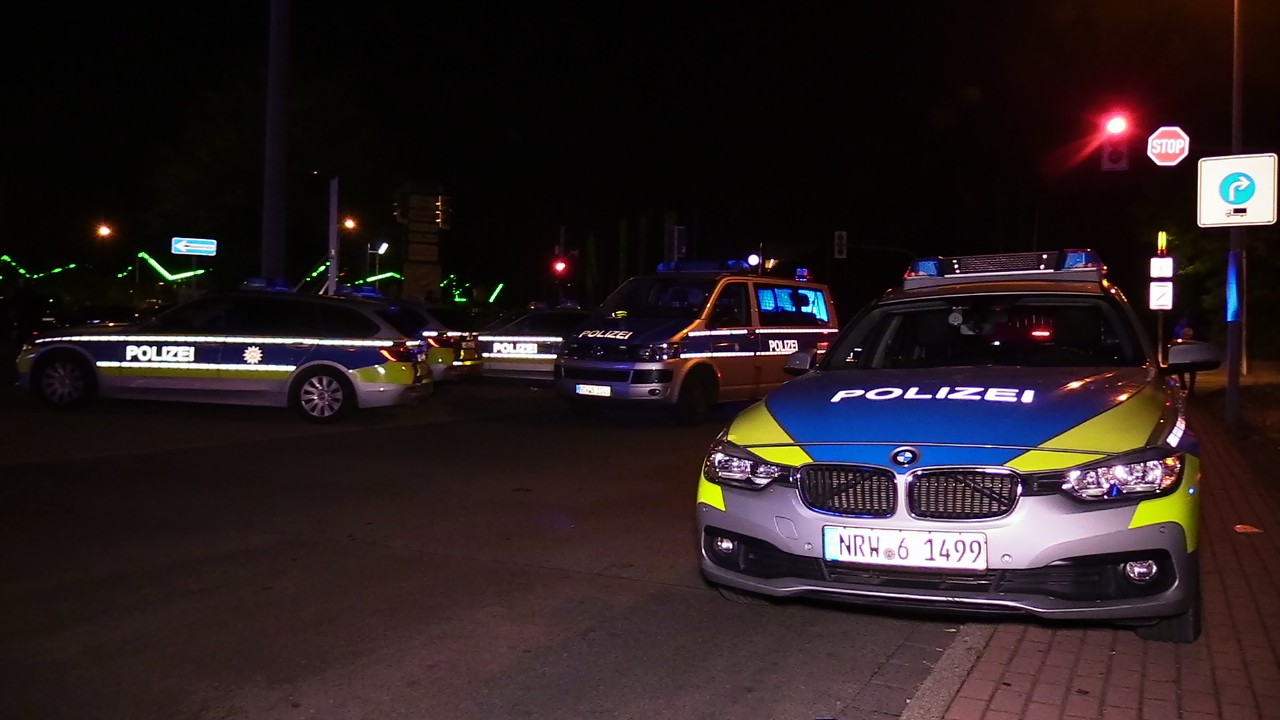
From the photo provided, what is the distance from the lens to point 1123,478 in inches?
178

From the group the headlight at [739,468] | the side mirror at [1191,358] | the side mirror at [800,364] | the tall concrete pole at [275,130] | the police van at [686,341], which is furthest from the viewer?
the tall concrete pole at [275,130]

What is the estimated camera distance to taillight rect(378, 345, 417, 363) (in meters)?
13.8

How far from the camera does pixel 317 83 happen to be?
38188mm

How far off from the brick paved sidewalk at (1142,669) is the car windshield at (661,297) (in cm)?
873

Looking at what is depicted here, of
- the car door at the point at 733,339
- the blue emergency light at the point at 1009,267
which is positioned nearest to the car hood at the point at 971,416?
the blue emergency light at the point at 1009,267

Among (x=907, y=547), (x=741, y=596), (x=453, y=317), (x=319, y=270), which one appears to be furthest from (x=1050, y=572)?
(x=319, y=270)

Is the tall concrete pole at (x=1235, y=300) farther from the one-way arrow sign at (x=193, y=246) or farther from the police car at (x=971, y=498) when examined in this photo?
the one-way arrow sign at (x=193, y=246)

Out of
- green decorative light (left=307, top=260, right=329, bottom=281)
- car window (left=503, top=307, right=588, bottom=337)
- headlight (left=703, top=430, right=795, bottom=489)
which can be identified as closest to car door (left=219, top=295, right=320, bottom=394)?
car window (left=503, top=307, right=588, bottom=337)

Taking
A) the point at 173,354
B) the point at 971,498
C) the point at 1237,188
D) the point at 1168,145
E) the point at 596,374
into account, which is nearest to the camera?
the point at 971,498

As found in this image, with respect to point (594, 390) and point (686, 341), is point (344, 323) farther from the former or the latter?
point (686, 341)

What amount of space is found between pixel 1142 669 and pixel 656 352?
9345 mm

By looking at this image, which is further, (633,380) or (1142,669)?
(633,380)

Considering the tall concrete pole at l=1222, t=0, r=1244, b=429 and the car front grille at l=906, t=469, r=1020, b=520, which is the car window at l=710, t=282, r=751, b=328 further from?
the car front grille at l=906, t=469, r=1020, b=520

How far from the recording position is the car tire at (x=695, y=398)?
14363mm
